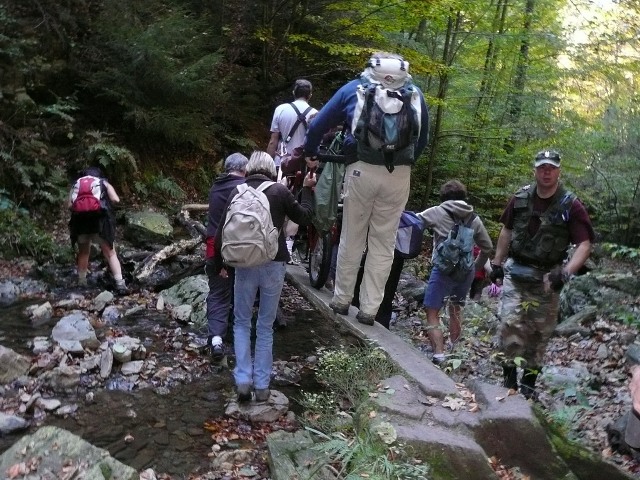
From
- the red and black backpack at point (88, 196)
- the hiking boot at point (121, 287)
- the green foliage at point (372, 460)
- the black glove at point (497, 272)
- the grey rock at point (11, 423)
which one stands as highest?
the black glove at point (497, 272)

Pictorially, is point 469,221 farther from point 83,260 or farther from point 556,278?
point 83,260

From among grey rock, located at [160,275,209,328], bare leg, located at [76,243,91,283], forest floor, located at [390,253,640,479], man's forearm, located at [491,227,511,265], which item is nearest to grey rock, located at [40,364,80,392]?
grey rock, located at [160,275,209,328]

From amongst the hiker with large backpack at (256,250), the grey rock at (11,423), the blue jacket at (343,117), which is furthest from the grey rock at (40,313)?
the blue jacket at (343,117)

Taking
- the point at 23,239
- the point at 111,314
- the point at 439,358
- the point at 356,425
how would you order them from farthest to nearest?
the point at 23,239 → the point at 111,314 → the point at 439,358 → the point at 356,425

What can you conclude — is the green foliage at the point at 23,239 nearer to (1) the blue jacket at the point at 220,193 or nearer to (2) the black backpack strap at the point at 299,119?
(1) the blue jacket at the point at 220,193

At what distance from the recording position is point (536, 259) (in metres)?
4.98

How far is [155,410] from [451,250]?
339cm

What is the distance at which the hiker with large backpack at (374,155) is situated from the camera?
4.64 metres

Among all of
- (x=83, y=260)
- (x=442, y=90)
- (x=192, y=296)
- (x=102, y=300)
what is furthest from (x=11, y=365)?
(x=442, y=90)

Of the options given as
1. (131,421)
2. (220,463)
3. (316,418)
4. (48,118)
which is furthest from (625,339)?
(48,118)

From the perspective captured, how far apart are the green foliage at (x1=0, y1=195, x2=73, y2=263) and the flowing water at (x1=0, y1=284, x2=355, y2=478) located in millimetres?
2172

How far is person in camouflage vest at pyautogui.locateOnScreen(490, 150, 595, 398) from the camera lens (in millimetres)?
4781

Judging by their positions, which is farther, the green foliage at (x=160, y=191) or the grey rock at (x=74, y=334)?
the green foliage at (x=160, y=191)

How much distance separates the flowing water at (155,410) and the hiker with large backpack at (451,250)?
3.96 ft
